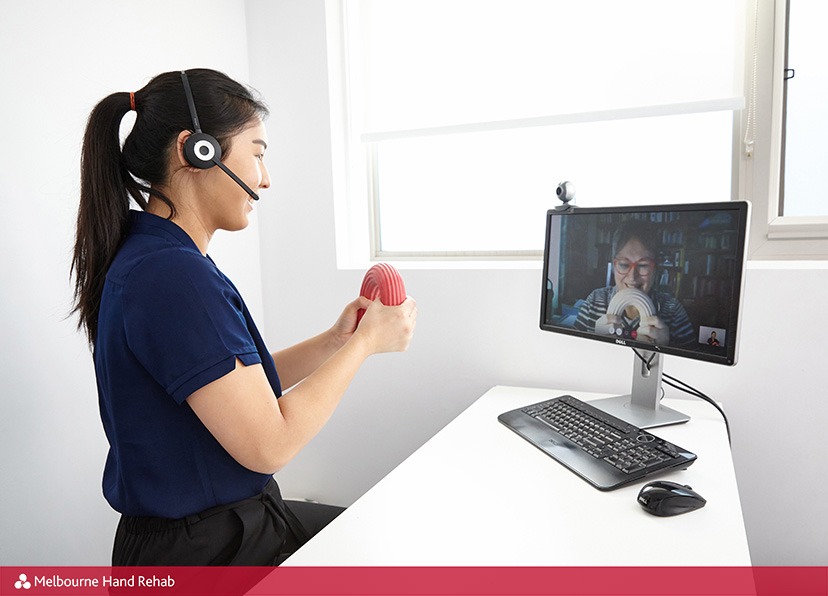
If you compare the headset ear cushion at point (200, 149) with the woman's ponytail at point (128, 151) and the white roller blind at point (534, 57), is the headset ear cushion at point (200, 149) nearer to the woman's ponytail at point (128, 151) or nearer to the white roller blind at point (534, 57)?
the woman's ponytail at point (128, 151)

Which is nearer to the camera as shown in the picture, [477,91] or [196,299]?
[196,299]

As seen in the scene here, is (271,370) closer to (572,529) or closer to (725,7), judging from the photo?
(572,529)

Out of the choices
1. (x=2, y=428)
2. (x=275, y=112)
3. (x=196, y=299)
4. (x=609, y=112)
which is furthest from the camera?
(x=275, y=112)

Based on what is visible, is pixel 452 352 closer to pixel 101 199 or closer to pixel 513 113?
pixel 513 113

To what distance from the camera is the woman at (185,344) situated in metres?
0.90

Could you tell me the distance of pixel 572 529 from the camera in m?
0.93

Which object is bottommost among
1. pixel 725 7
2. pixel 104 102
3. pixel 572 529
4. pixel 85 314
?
pixel 572 529

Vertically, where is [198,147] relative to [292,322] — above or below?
above

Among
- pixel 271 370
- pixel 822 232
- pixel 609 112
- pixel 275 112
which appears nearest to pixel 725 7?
pixel 609 112

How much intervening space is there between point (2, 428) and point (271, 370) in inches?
28.3

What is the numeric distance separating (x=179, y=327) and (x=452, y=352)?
1102 mm

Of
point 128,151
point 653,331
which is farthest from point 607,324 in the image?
point 128,151

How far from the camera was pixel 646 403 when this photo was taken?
4.70 feet

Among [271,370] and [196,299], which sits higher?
[196,299]
